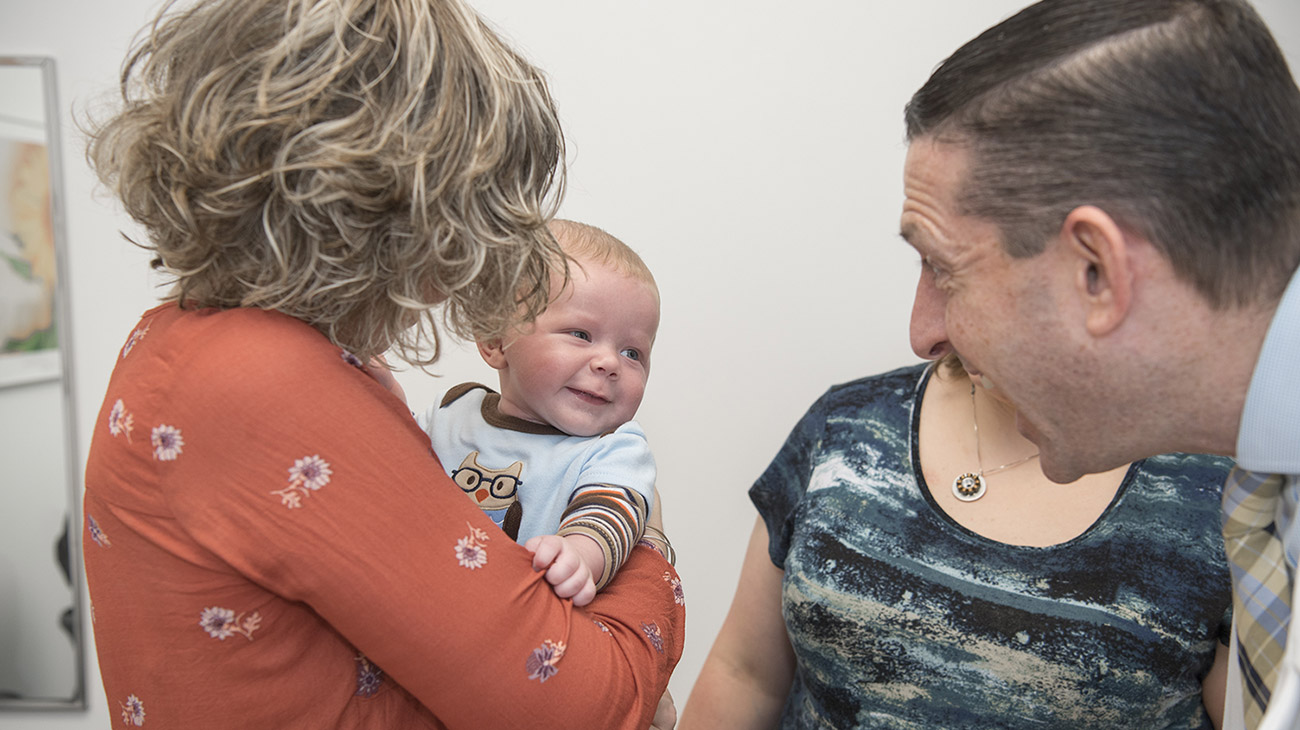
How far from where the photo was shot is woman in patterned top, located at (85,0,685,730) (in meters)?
0.76

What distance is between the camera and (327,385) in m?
0.79

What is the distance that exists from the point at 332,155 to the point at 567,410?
64cm

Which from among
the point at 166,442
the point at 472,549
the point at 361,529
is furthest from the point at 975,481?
the point at 166,442

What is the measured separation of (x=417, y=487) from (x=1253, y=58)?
86 centimetres

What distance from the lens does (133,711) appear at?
2.79 ft

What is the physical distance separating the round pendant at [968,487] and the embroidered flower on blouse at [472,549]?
895mm

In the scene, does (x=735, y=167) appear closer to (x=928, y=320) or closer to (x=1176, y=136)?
(x=928, y=320)

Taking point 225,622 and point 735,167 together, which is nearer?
point 225,622

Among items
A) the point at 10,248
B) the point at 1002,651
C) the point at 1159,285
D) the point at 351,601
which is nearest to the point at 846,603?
the point at 1002,651

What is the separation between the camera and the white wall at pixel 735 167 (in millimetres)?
1960

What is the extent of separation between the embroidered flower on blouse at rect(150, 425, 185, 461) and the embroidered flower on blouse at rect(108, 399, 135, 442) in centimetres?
3

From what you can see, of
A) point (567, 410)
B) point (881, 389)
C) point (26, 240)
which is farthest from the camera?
point (26, 240)

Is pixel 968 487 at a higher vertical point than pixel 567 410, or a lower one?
lower

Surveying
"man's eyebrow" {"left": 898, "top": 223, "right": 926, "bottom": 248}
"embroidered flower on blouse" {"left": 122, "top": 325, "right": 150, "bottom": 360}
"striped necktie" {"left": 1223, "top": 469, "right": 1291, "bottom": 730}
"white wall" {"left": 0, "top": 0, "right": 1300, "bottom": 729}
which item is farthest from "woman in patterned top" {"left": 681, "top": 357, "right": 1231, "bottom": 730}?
"embroidered flower on blouse" {"left": 122, "top": 325, "right": 150, "bottom": 360}
